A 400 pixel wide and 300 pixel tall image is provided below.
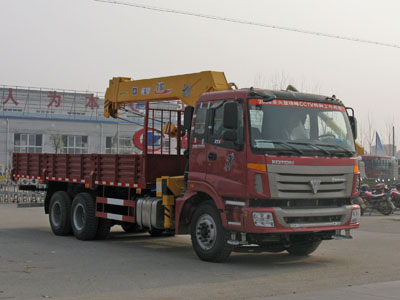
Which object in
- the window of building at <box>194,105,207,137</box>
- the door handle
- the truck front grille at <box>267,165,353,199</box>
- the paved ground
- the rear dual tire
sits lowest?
the paved ground

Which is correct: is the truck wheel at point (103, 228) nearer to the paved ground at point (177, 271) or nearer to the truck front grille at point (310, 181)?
the paved ground at point (177, 271)

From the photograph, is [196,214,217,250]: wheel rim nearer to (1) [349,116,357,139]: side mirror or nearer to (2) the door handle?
(2) the door handle

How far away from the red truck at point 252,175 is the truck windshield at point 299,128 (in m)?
0.02

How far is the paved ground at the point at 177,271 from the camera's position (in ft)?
26.8

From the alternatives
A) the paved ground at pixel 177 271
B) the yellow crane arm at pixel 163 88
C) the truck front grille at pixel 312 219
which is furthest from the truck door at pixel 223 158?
the yellow crane arm at pixel 163 88

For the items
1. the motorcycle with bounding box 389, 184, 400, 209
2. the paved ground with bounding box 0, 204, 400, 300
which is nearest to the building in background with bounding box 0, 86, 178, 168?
the motorcycle with bounding box 389, 184, 400, 209

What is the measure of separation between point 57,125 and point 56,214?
4516 centimetres

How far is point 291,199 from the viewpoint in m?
10.2

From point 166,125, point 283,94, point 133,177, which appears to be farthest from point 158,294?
point 166,125

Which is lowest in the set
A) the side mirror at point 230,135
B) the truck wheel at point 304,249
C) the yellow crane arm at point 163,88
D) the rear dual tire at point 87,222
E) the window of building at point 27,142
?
the truck wheel at point 304,249

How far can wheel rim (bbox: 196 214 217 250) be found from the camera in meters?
10.8

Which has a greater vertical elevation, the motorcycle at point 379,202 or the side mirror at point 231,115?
the side mirror at point 231,115

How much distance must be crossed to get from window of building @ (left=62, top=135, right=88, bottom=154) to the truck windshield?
167 ft

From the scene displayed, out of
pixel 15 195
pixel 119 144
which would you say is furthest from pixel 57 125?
pixel 15 195
